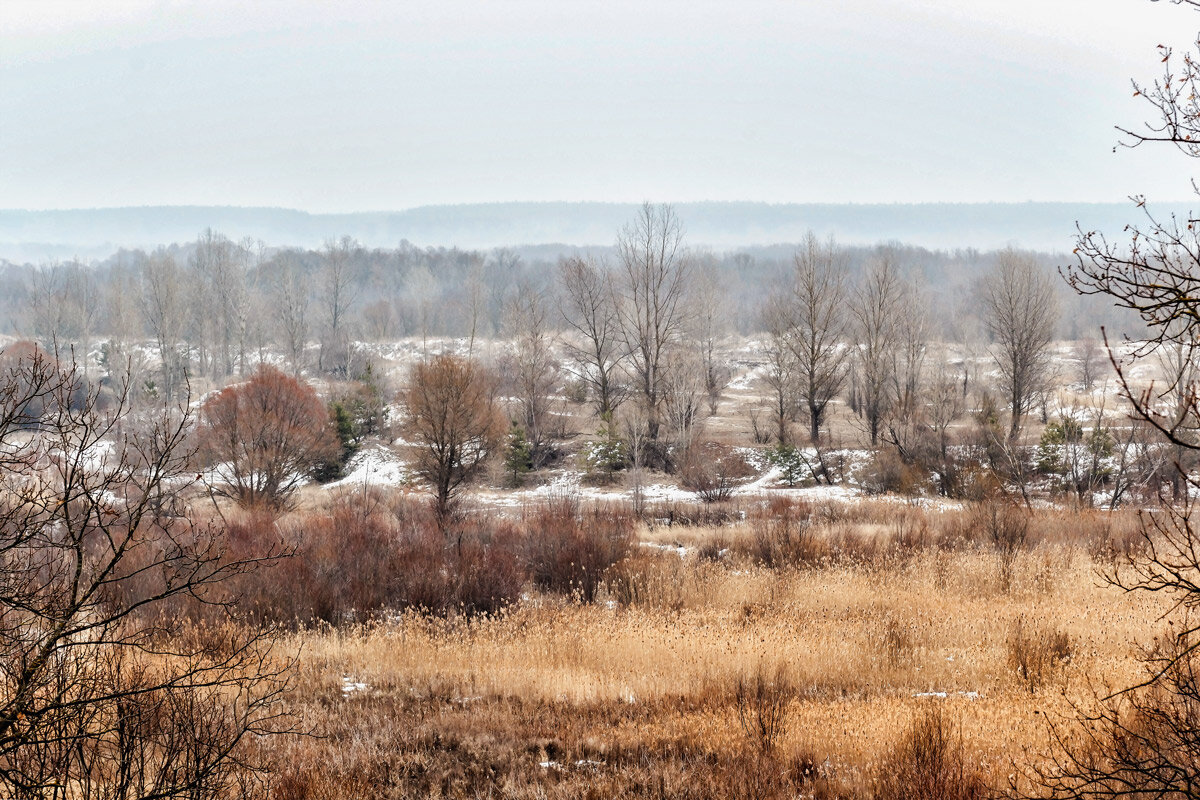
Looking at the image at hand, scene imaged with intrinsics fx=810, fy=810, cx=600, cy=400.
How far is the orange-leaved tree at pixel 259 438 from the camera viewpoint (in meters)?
27.1

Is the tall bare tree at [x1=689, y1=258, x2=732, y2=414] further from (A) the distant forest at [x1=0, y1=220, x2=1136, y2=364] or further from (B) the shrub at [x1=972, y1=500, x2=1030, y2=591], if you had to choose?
(B) the shrub at [x1=972, y1=500, x2=1030, y2=591]

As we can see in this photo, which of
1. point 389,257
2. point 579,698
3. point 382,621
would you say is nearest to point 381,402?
point 382,621

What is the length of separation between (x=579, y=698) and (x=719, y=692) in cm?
157

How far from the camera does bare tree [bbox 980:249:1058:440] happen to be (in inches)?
1571

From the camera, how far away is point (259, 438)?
2738 cm

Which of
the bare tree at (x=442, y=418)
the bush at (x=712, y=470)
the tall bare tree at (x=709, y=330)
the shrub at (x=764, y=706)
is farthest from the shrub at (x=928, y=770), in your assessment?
the tall bare tree at (x=709, y=330)

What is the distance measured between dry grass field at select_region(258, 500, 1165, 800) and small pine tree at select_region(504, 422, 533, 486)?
21.0m

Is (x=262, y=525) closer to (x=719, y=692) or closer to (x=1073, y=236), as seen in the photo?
(x=719, y=692)

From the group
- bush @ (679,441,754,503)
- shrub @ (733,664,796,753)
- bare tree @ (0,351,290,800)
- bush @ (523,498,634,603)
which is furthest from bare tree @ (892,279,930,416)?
bare tree @ (0,351,290,800)

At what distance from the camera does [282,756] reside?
699 centimetres

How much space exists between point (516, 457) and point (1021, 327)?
85.1 feet

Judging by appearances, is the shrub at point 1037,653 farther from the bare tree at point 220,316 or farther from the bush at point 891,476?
the bare tree at point 220,316

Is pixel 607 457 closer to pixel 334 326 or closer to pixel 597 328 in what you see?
pixel 597 328

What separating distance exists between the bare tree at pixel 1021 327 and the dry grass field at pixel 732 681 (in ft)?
83.5
